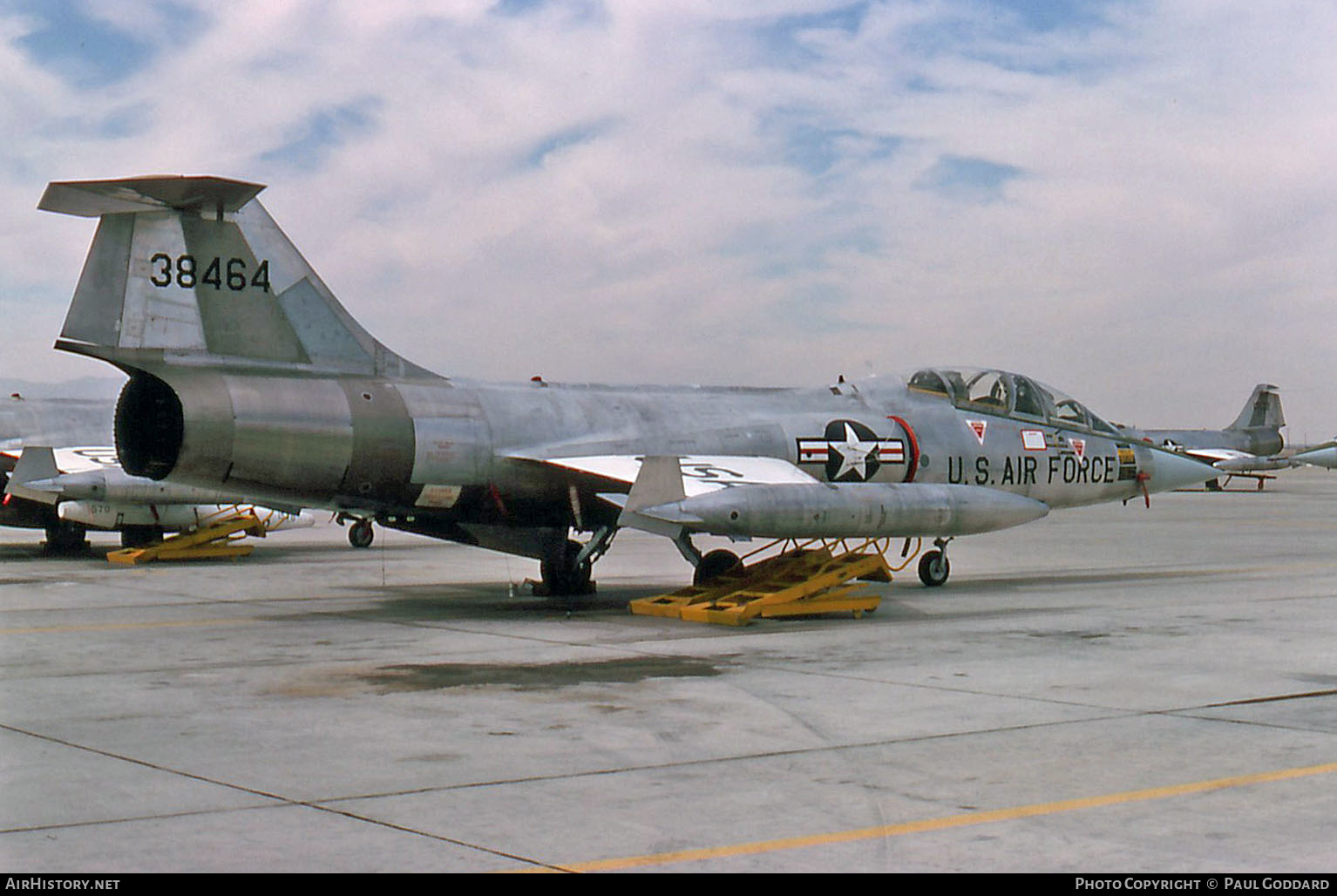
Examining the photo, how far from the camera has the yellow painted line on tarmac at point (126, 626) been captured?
1201 centimetres

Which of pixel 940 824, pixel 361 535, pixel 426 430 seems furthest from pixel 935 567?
pixel 361 535

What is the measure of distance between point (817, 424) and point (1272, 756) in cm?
934

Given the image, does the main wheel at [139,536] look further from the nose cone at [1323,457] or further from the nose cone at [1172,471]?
the nose cone at [1323,457]

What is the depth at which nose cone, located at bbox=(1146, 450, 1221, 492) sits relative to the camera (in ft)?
59.2

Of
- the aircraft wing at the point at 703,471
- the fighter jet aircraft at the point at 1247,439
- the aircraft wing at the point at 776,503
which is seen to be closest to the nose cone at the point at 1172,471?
the aircraft wing at the point at 776,503

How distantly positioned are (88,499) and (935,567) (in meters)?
12.3

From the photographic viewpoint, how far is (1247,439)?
60531 mm

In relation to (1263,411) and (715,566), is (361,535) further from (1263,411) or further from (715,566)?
(1263,411)

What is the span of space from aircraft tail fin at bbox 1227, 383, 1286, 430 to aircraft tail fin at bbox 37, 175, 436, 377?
57415mm

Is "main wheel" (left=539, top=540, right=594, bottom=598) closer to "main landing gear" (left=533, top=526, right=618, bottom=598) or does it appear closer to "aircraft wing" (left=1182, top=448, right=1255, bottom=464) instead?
"main landing gear" (left=533, top=526, right=618, bottom=598)

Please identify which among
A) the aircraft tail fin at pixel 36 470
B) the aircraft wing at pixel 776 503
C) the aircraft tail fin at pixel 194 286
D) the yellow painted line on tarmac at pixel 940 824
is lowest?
the yellow painted line on tarmac at pixel 940 824

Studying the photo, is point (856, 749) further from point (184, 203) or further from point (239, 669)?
point (184, 203)

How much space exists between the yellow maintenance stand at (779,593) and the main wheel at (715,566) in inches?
19.8

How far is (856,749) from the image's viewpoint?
22.3 feet
